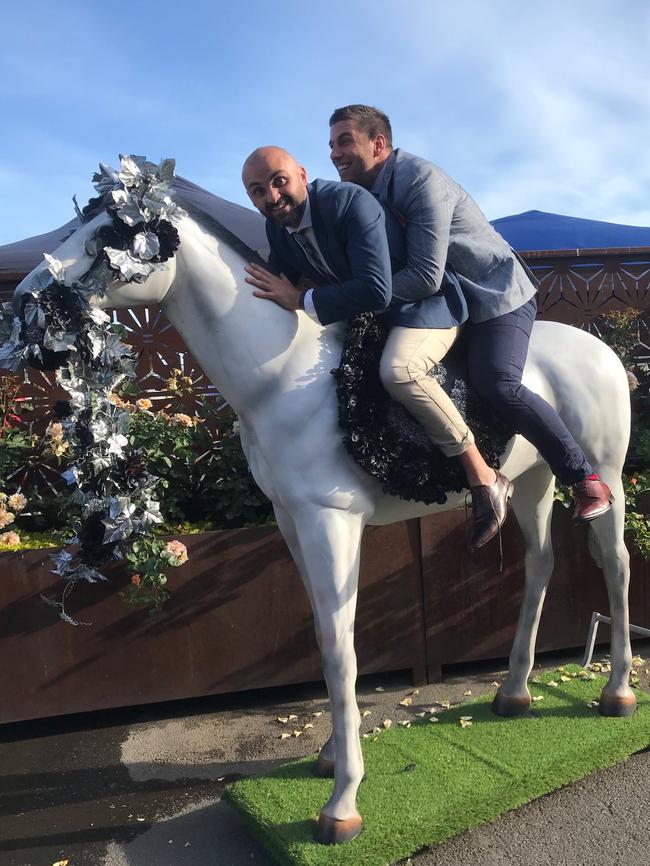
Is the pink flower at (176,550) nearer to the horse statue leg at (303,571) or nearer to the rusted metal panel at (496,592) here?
the horse statue leg at (303,571)

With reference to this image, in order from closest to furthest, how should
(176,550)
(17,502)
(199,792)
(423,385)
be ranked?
(423,385) < (199,792) < (176,550) < (17,502)

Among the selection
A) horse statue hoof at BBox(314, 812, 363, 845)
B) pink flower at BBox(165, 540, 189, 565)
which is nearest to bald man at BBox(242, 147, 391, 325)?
pink flower at BBox(165, 540, 189, 565)

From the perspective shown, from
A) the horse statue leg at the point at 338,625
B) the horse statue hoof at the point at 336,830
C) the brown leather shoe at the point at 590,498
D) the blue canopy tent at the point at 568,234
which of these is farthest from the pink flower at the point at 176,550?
the blue canopy tent at the point at 568,234

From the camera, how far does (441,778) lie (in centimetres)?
260

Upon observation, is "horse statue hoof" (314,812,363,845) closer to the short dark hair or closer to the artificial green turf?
the artificial green turf

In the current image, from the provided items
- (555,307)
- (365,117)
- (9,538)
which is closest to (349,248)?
(365,117)

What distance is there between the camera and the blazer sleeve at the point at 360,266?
215 cm

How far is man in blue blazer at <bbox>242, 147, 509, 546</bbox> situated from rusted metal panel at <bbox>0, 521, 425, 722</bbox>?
5.07 ft

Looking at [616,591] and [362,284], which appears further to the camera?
[616,591]

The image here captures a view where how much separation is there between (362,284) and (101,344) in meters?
0.82

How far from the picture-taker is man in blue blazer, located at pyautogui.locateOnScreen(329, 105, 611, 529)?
2.30 m

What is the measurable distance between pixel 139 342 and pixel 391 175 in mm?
2469

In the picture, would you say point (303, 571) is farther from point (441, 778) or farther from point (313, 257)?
point (313, 257)

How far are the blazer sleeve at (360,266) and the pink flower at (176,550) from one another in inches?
62.7
